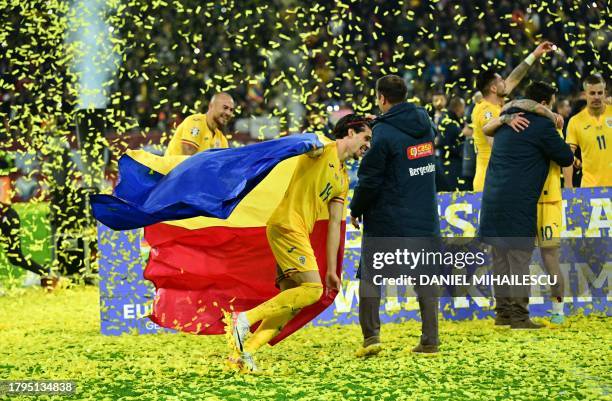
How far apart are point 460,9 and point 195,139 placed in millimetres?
9275

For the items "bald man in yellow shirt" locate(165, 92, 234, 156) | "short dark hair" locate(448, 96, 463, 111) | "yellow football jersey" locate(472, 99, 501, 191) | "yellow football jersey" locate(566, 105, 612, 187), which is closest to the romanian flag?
"bald man in yellow shirt" locate(165, 92, 234, 156)

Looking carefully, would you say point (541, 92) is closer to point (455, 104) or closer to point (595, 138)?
point (595, 138)

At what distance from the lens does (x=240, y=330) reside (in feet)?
22.4

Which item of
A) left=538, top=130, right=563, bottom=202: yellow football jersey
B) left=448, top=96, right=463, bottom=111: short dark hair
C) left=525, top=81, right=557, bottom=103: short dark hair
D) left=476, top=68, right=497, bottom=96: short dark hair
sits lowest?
left=538, top=130, right=563, bottom=202: yellow football jersey

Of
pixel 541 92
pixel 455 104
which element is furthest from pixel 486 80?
pixel 455 104

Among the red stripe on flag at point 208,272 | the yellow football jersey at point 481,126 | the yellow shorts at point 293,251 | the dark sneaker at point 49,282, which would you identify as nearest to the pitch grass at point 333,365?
the red stripe on flag at point 208,272

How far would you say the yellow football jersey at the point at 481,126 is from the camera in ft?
31.9

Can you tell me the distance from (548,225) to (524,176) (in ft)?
1.70

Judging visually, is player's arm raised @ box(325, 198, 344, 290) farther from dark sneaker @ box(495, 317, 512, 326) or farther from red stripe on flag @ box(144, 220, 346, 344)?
dark sneaker @ box(495, 317, 512, 326)

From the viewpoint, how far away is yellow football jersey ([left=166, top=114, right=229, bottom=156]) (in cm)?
1006

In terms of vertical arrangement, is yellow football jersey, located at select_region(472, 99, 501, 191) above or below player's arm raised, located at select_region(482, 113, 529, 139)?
above

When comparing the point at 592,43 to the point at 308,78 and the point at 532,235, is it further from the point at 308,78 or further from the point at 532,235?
the point at 532,235

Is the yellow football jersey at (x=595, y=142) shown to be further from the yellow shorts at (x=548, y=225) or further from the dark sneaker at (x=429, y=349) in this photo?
the dark sneaker at (x=429, y=349)

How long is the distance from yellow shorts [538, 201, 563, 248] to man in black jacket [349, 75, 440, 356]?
1.70 metres
